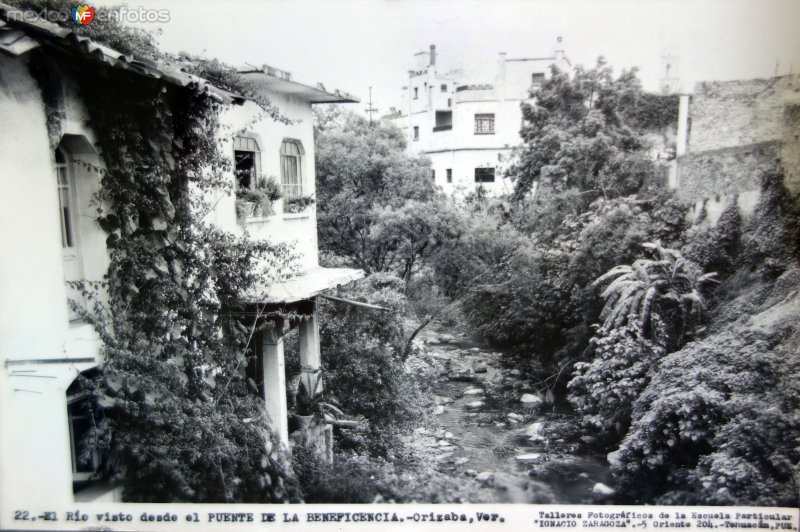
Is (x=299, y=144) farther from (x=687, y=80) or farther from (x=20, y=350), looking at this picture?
(x=687, y=80)

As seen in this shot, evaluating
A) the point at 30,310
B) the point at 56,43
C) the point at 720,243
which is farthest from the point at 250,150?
the point at 720,243

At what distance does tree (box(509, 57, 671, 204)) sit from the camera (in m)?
7.16

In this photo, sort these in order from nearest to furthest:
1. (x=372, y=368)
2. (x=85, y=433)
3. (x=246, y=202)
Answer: (x=85, y=433) → (x=246, y=202) → (x=372, y=368)

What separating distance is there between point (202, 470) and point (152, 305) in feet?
4.93

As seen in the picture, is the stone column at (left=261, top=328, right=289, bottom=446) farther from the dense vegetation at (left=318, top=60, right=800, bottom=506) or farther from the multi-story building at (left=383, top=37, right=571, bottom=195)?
the multi-story building at (left=383, top=37, right=571, bottom=195)

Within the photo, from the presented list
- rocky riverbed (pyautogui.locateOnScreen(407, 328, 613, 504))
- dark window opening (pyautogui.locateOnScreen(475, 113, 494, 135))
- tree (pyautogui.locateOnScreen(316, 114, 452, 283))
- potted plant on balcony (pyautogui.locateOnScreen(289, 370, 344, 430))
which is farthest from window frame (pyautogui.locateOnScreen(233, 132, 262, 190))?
rocky riverbed (pyautogui.locateOnScreen(407, 328, 613, 504))

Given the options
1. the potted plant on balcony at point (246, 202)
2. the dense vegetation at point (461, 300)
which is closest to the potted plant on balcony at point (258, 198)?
the potted plant on balcony at point (246, 202)

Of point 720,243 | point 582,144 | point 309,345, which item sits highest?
point 582,144

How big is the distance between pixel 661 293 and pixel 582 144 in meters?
2.32

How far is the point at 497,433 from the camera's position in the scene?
7477 mm

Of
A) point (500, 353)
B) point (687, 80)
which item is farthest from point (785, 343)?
point (500, 353)

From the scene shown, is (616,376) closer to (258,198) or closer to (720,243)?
(720,243)

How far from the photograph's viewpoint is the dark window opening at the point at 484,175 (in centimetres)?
801

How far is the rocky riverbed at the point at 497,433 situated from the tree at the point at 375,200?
1.36 metres
